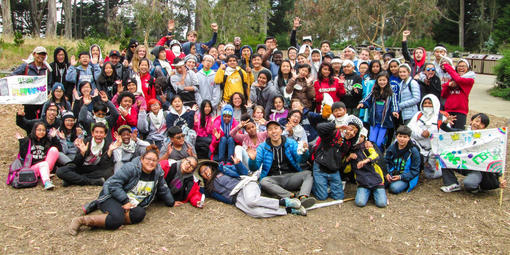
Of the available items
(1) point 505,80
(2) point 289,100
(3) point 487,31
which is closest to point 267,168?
(2) point 289,100

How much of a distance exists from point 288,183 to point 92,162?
3.06 m

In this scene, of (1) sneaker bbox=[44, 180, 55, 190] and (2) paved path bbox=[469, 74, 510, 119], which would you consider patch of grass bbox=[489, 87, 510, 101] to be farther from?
(1) sneaker bbox=[44, 180, 55, 190]

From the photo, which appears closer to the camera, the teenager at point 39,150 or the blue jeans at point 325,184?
the blue jeans at point 325,184

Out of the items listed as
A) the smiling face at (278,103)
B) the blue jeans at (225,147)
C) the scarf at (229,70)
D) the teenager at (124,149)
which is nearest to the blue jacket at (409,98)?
the smiling face at (278,103)

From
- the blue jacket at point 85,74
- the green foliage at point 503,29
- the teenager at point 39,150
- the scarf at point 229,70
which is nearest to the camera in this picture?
the teenager at point 39,150

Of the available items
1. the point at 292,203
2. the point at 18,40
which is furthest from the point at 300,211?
the point at 18,40

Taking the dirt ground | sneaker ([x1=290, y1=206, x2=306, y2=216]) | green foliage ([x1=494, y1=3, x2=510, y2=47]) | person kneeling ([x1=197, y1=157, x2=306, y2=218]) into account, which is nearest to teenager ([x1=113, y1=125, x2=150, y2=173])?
the dirt ground

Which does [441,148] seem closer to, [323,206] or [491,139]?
[491,139]

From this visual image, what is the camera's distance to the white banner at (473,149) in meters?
5.62

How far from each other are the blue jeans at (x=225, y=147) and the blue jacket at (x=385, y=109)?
2546 mm

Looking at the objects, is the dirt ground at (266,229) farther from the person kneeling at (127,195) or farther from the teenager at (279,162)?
the teenager at (279,162)

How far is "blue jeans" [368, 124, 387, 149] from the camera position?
688 centimetres

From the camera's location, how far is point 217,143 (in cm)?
670

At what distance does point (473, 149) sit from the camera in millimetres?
5762
